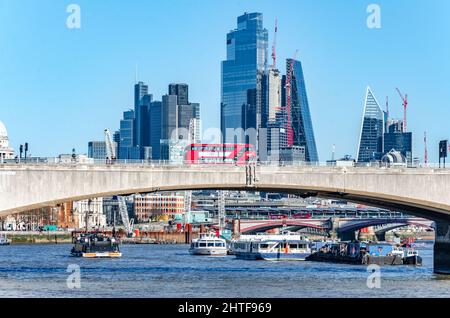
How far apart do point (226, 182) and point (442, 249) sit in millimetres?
24625

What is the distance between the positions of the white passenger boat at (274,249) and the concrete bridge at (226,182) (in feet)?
153

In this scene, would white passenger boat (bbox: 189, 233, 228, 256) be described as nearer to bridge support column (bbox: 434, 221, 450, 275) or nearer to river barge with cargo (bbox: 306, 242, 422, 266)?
river barge with cargo (bbox: 306, 242, 422, 266)

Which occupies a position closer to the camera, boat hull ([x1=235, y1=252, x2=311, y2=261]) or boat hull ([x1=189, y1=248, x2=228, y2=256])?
boat hull ([x1=235, y1=252, x2=311, y2=261])

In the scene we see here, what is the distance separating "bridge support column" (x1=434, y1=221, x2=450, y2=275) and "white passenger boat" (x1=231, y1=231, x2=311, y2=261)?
3904 centimetres

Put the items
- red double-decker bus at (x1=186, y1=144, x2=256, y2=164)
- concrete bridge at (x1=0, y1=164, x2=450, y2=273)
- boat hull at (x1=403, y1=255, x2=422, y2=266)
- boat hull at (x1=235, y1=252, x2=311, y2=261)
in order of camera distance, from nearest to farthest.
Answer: concrete bridge at (x1=0, y1=164, x2=450, y2=273) < red double-decker bus at (x1=186, y1=144, x2=256, y2=164) < boat hull at (x1=403, y1=255, x2=422, y2=266) < boat hull at (x1=235, y1=252, x2=311, y2=261)

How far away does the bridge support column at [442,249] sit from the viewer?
93.1 meters

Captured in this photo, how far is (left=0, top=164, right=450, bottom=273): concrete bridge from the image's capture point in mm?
74312

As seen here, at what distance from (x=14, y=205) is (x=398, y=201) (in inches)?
1137

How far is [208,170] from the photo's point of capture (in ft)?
260

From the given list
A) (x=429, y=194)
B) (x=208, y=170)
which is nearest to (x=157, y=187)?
(x=208, y=170)

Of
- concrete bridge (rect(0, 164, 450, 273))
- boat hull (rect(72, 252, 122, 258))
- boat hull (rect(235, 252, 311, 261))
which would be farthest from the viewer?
boat hull (rect(235, 252, 311, 261))

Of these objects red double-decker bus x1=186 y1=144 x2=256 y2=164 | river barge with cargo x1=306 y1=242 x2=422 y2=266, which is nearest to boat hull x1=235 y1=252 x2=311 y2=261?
river barge with cargo x1=306 y1=242 x2=422 y2=266

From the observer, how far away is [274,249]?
5379 inches

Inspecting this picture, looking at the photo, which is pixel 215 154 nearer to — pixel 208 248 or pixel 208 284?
pixel 208 284
